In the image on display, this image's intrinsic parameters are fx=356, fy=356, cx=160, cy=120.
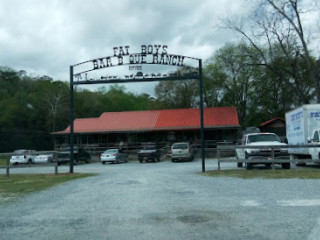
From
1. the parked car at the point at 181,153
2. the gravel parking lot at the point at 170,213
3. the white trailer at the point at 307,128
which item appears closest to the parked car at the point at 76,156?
the parked car at the point at 181,153

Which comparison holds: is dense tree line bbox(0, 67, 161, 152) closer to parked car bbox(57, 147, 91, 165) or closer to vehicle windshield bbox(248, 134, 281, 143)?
parked car bbox(57, 147, 91, 165)

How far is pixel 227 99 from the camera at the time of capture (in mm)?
51125

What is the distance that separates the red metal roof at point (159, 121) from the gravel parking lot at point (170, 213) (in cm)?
2804

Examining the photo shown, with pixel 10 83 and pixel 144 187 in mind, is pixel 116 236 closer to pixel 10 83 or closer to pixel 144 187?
pixel 144 187

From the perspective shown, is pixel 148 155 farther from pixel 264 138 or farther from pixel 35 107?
pixel 35 107

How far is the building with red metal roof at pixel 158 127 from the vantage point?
39.5 meters

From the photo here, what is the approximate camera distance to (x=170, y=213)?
24.3ft

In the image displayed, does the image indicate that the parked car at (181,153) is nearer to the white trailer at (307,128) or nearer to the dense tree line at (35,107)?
the white trailer at (307,128)

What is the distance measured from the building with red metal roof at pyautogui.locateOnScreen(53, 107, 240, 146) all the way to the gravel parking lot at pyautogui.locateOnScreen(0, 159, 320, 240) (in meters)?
28.1

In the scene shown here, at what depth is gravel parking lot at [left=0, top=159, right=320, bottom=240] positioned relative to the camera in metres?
5.93

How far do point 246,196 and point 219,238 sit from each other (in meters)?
4.00

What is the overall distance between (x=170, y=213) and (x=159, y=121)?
3425cm

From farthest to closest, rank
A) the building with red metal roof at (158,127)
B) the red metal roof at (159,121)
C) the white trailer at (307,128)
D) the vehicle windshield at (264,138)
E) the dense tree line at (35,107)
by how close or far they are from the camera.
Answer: the dense tree line at (35,107), the building with red metal roof at (158,127), the red metal roof at (159,121), the vehicle windshield at (264,138), the white trailer at (307,128)

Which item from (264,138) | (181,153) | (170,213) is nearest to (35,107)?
(181,153)
